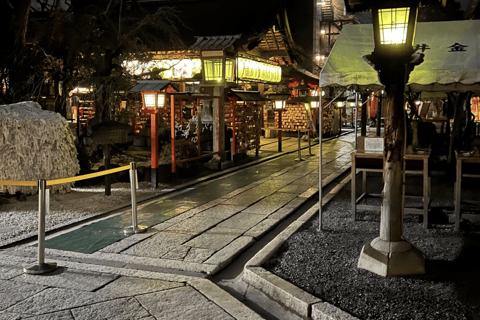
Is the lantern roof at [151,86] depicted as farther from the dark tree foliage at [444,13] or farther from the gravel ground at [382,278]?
the dark tree foliage at [444,13]

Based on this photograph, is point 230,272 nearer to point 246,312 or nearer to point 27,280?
point 246,312

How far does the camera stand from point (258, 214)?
9.29m

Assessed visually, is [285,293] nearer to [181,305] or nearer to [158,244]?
[181,305]

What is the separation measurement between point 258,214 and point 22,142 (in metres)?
5.50

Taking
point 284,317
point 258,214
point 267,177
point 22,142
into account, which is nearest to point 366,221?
point 258,214

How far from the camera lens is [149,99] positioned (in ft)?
39.4

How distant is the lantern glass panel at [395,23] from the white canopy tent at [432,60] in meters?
1.44

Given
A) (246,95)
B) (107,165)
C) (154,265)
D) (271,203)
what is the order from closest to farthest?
(154,265)
(271,203)
(107,165)
(246,95)

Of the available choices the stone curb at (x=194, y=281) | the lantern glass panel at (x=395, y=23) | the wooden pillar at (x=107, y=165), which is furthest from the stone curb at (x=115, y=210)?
the lantern glass panel at (x=395, y=23)

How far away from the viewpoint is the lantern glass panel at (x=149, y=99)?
1197 centimetres

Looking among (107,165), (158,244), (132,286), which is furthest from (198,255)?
(107,165)

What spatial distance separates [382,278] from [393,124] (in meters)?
1.92

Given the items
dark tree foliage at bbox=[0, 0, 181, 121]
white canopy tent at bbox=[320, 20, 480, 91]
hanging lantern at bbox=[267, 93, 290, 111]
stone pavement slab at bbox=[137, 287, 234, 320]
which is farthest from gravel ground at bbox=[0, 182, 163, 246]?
hanging lantern at bbox=[267, 93, 290, 111]

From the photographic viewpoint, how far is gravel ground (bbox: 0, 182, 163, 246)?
7.95m
